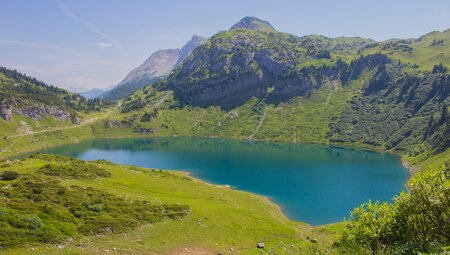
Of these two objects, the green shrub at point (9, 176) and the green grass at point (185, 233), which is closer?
the green grass at point (185, 233)

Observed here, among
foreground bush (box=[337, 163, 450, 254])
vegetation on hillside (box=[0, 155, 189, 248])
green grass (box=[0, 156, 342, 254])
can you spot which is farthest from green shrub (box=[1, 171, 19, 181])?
foreground bush (box=[337, 163, 450, 254])

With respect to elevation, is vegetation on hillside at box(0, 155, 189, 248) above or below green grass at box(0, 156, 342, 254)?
above

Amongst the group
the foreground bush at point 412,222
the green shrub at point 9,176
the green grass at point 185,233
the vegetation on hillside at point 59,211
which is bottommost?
the green grass at point 185,233

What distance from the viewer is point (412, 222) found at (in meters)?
30.3

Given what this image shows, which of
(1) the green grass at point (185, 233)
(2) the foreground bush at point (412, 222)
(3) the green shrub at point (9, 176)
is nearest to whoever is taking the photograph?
(2) the foreground bush at point (412, 222)

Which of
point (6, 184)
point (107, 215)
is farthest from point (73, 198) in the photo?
point (6, 184)

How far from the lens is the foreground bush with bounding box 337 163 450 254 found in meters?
27.7

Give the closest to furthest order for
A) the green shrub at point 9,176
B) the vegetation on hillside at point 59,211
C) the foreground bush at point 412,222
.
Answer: the foreground bush at point 412,222 < the vegetation on hillside at point 59,211 < the green shrub at point 9,176

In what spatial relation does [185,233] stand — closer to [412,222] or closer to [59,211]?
[59,211]

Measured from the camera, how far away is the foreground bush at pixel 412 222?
27.7 meters

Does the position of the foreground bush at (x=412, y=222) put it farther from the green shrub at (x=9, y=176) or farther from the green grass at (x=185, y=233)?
the green shrub at (x=9, y=176)

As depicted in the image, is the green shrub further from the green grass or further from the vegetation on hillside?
the green grass

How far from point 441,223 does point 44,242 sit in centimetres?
4626

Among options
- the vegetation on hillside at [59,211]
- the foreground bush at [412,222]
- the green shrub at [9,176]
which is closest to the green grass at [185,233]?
the vegetation on hillside at [59,211]
